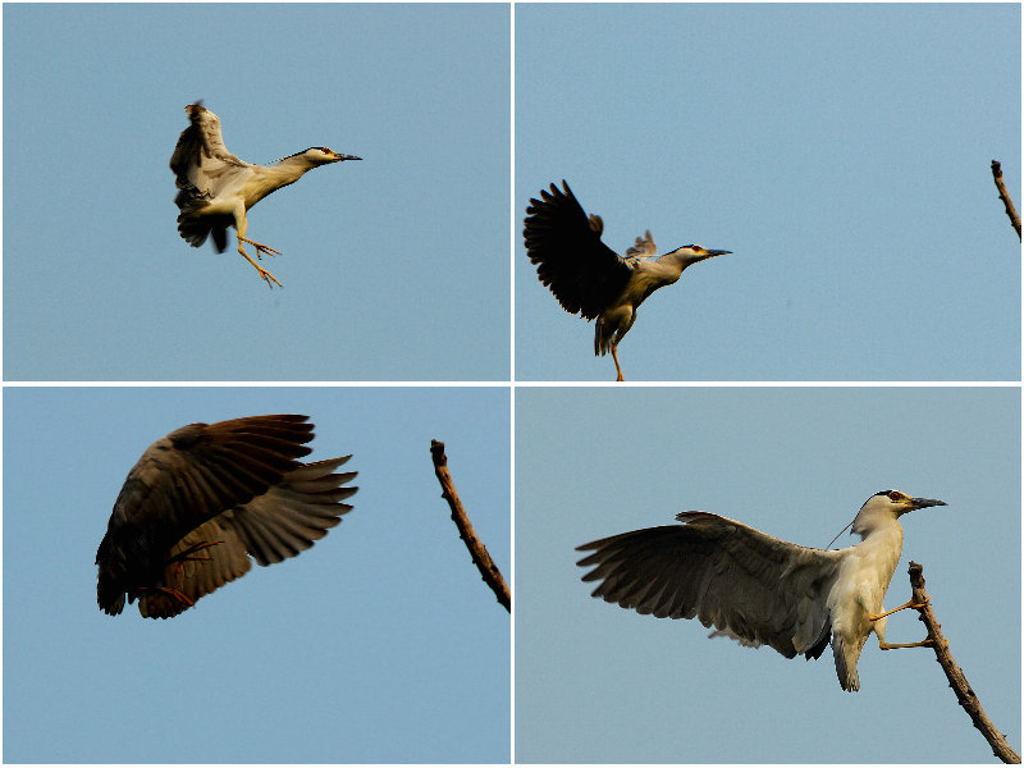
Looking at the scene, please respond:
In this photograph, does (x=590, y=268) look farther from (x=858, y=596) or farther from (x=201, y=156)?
(x=858, y=596)

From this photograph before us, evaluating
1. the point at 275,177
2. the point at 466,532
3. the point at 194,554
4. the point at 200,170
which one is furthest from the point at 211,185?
the point at 466,532

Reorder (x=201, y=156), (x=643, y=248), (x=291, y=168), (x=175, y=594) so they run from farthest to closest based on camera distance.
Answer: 1. (x=643, y=248)
2. (x=291, y=168)
3. (x=201, y=156)
4. (x=175, y=594)

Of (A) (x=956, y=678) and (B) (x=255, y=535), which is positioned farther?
(B) (x=255, y=535)

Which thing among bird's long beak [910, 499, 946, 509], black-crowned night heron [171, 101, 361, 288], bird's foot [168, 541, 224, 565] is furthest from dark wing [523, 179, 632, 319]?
bird's foot [168, 541, 224, 565]

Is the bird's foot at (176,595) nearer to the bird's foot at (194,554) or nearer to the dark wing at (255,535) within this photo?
the dark wing at (255,535)

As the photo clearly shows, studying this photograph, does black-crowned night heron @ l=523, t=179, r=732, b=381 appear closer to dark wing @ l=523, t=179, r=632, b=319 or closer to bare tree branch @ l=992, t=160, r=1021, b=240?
dark wing @ l=523, t=179, r=632, b=319

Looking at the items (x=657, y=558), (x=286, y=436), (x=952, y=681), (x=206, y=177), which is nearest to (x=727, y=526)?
(x=657, y=558)
